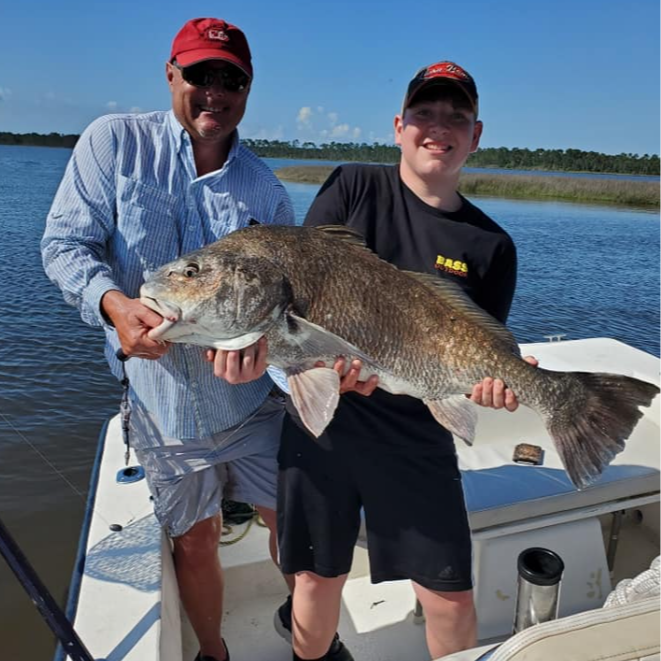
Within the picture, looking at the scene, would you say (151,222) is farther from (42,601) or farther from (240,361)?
(42,601)

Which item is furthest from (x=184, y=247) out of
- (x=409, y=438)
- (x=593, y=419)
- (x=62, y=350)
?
(x=62, y=350)

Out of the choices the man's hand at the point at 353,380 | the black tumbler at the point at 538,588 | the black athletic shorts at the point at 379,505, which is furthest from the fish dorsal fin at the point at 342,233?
the black tumbler at the point at 538,588

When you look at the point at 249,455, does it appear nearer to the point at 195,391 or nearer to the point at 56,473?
the point at 195,391

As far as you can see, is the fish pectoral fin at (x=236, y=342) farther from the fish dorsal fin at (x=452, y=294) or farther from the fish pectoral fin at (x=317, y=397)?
the fish dorsal fin at (x=452, y=294)

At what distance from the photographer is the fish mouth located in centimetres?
216

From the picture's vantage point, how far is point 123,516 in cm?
305

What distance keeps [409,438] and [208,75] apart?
175cm

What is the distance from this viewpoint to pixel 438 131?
2.51 m

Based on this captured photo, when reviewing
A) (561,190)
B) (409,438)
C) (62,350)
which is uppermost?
(409,438)

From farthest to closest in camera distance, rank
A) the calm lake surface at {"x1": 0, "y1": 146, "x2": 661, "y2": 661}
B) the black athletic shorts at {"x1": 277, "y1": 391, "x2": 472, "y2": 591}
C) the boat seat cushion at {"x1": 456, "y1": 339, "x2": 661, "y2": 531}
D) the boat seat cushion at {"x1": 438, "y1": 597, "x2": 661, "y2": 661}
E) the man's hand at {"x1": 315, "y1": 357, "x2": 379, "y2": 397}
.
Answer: the calm lake surface at {"x1": 0, "y1": 146, "x2": 661, "y2": 661} → the boat seat cushion at {"x1": 456, "y1": 339, "x2": 661, "y2": 531} → the black athletic shorts at {"x1": 277, "y1": 391, "x2": 472, "y2": 591} → the man's hand at {"x1": 315, "y1": 357, "x2": 379, "y2": 397} → the boat seat cushion at {"x1": 438, "y1": 597, "x2": 661, "y2": 661}

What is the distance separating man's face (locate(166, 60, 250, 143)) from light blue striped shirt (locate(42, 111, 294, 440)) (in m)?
0.07

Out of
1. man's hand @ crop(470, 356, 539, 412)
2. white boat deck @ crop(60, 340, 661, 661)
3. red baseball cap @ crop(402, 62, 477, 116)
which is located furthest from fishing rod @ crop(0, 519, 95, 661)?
red baseball cap @ crop(402, 62, 477, 116)

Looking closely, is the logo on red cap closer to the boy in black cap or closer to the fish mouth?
the boy in black cap

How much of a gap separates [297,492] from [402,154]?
152 cm
